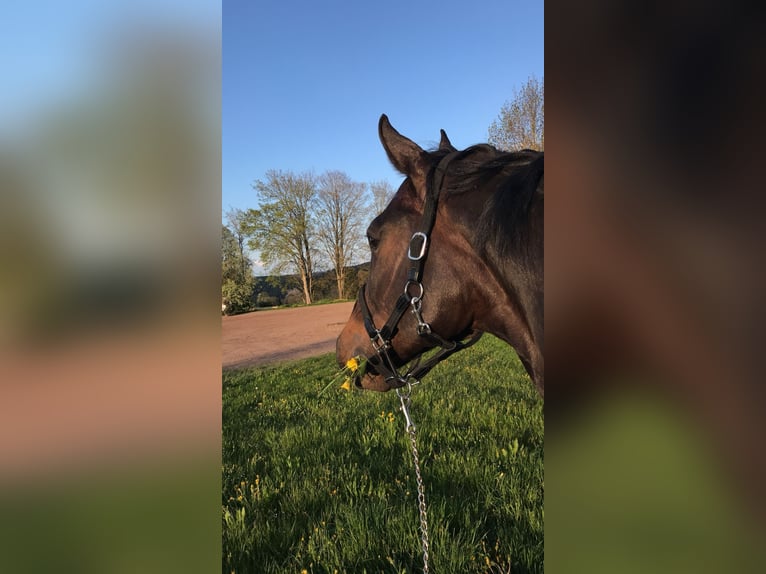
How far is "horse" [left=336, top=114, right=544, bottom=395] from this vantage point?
62.4 inches

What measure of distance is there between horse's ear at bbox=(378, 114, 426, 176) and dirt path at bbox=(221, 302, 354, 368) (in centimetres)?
803

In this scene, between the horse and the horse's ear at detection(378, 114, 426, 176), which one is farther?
the horse's ear at detection(378, 114, 426, 176)

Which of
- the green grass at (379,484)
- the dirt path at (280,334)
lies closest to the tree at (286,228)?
the dirt path at (280,334)

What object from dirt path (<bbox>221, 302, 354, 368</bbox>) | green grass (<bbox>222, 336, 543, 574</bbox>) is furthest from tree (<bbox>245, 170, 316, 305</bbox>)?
green grass (<bbox>222, 336, 543, 574</bbox>)

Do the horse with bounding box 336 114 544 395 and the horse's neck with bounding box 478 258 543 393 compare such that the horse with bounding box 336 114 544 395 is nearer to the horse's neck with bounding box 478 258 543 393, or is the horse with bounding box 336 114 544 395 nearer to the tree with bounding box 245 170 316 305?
the horse's neck with bounding box 478 258 543 393

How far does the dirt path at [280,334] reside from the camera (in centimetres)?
1418

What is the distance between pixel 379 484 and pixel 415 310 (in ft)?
5.81

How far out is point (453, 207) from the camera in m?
1.90

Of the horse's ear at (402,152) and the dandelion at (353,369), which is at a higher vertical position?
the horse's ear at (402,152)

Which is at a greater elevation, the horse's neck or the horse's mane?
the horse's mane

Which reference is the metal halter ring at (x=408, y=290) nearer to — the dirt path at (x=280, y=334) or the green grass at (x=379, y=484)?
the green grass at (x=379, y=484)
